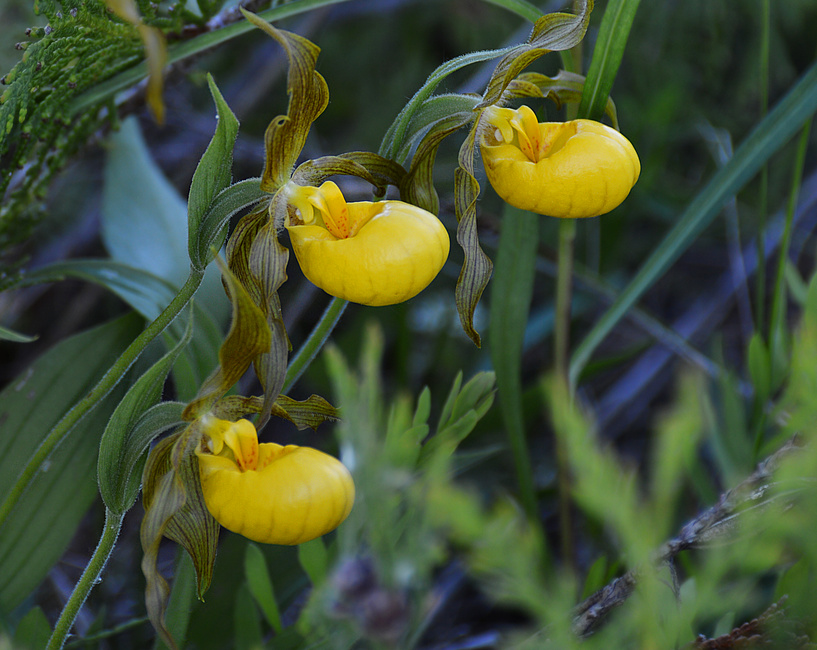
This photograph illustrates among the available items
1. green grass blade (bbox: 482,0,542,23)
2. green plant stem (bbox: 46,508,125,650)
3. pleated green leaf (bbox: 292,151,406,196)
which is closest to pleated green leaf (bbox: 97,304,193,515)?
green plant stem (bbox: 46,508,125,650)

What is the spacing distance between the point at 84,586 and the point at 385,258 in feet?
1.30

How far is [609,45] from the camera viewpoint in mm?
692

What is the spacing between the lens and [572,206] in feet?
2.19

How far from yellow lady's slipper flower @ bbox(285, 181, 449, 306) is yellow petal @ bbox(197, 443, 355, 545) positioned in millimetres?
159

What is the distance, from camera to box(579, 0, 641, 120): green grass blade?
0.69 m

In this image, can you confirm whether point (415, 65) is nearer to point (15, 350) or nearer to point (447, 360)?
point (447, 360)

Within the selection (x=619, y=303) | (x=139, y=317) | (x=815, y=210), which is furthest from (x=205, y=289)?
(x=815, y=210)

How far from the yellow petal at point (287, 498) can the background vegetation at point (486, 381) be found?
0.05 m

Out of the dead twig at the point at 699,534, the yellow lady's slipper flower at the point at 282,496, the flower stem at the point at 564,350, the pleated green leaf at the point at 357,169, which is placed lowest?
the flower stem at the point at 564,350

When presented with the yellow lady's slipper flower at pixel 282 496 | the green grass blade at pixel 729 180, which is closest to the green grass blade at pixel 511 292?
the green grass blade at pixel 729 180

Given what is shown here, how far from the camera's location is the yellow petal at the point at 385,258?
594 millimetres

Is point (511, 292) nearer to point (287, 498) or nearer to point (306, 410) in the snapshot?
point (306, 410)

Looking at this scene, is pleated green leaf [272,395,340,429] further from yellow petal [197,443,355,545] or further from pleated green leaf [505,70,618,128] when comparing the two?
pleated green leaf [505,70,618,128]

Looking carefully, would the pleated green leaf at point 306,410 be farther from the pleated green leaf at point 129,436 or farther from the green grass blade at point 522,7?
the green grass blade at point 522,7
